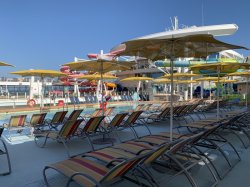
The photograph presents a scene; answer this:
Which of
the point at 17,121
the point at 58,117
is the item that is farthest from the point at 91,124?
the point at 17,121

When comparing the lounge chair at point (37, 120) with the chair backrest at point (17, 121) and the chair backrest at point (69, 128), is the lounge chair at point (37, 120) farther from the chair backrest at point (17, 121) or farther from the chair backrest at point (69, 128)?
the chair backrest at point (69, 128)

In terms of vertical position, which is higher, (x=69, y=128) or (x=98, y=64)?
(x=98, y=64)

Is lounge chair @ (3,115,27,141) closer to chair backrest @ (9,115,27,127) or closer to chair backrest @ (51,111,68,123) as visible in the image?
chair backrest @ (9,115,27,127)

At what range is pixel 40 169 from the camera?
3.63 metres

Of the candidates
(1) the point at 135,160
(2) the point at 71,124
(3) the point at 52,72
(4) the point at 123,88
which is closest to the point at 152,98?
(4) the point at 123,88

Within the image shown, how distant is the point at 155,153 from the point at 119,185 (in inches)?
33.8

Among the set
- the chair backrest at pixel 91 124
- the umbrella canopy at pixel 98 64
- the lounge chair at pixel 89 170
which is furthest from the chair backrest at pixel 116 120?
the lounge chair at pixel 89 170

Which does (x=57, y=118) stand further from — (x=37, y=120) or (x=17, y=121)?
→ (x=17, y=121)

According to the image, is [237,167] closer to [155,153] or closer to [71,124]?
[155,153]

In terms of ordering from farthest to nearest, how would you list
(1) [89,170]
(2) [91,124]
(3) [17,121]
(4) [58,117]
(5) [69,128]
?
(4) [58,117], (3) [17,121], (2) [91,124], (5) [69,128], (1) [89,170]

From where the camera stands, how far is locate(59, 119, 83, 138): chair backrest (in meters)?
4.31

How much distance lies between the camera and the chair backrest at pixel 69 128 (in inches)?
170

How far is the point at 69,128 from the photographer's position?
14.4 feet

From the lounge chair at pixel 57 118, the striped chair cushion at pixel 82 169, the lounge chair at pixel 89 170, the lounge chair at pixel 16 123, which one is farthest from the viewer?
the lounge chair at pixel 57 118
